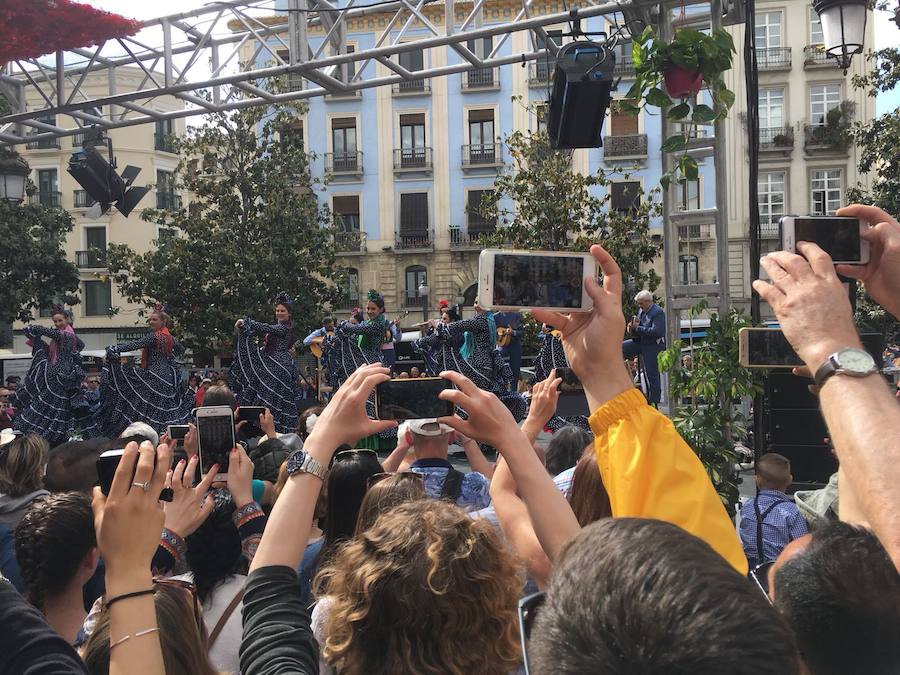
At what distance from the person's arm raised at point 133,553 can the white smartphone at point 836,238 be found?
1.32 meters

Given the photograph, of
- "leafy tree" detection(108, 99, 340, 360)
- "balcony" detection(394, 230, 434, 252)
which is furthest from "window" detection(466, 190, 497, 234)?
"leafy tree" detection(108, 99, 340, 360)

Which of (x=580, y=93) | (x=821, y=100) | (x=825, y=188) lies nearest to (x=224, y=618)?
(x=580, y=93)

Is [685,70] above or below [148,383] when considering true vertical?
above

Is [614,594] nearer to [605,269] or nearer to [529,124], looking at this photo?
[605,269]

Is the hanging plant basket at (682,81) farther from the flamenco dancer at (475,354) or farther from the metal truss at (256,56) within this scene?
the flamenco dancer at (475,354)

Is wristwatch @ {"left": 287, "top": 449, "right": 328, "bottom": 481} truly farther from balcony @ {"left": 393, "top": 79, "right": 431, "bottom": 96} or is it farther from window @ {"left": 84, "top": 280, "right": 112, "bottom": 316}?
window @ {"left": 84, "top": 280, "right": 112, "bottom": 316}

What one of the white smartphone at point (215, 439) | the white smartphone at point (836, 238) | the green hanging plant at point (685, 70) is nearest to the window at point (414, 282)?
the green hanging plant at point (685, 70)

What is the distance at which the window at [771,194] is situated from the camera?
108 ft

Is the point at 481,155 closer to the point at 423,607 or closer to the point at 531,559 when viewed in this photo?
the point at 531,559

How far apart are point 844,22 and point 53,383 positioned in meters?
9.19

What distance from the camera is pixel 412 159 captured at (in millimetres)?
34812

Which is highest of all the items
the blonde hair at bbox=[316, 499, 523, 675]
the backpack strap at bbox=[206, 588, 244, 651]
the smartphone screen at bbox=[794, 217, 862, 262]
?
the smartphone screen at bbox=[794, 217, 862, 262]

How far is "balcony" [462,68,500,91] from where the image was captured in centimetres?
3394

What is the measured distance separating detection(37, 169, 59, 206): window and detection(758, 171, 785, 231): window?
27.3m
